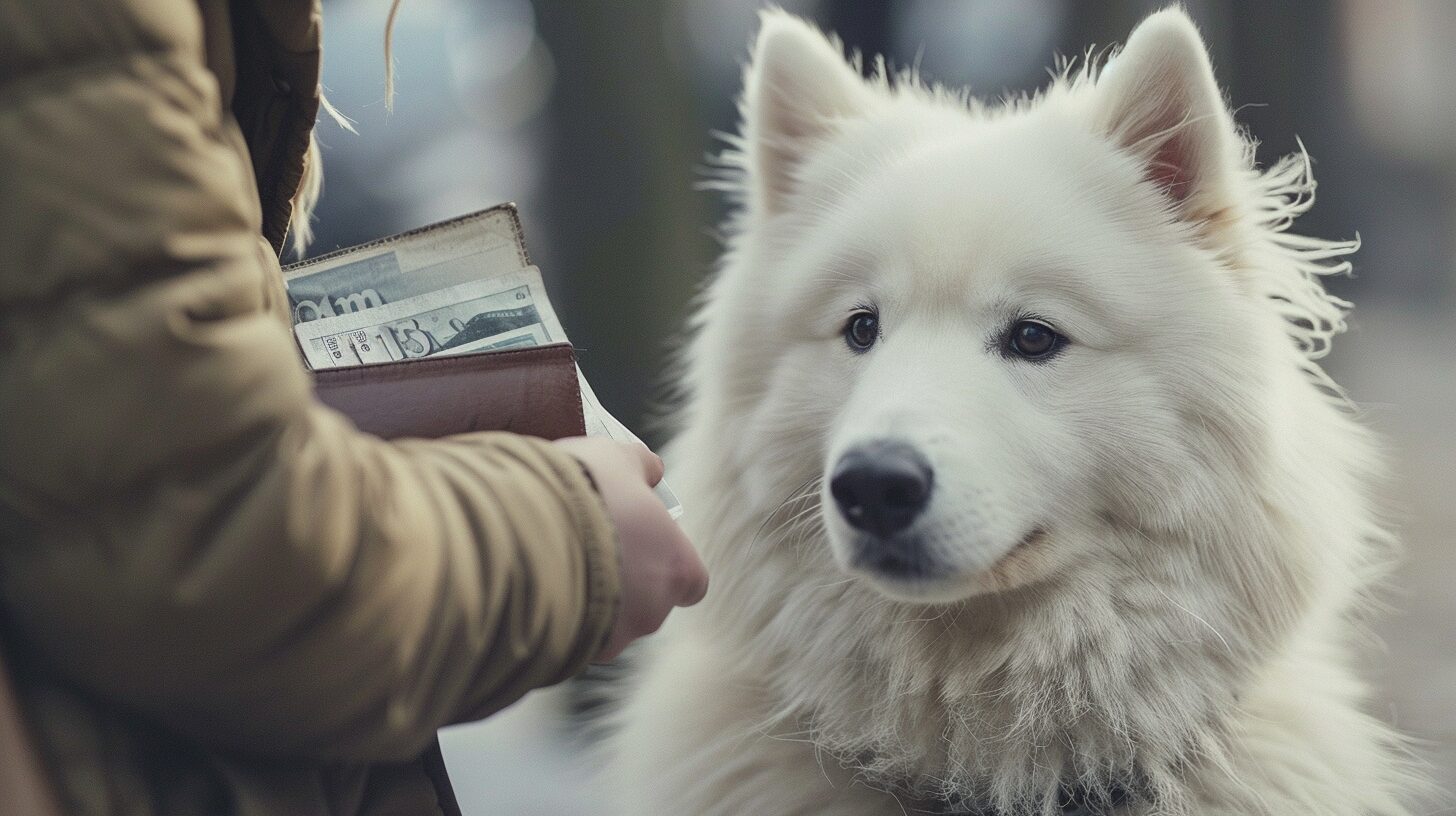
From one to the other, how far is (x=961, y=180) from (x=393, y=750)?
1260 millimetres

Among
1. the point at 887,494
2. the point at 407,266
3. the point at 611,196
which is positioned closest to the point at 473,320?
the point at 407,266

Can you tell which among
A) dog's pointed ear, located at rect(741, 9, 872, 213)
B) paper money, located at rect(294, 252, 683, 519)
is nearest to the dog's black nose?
paper money, located at rect(294, 252, 683, 519)

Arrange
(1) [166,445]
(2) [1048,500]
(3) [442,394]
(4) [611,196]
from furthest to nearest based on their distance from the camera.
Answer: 1. (4) [611,196]
2. (2) [1048,500]
3. (3) [442,394]
4. (1) [166,445]

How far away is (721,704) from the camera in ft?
6.38

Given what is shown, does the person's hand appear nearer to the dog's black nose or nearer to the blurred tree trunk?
the dog's black nose

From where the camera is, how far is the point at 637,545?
117 centimetres

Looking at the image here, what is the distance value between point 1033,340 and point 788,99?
72cm

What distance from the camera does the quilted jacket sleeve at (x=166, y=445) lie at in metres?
0.81

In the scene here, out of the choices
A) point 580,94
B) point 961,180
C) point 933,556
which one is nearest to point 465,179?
point 580,94

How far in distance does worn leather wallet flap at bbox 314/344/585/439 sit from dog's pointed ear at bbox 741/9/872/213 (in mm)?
991

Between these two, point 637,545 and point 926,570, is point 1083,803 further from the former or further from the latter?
point 637,545

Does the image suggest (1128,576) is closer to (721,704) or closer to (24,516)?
(721,704)

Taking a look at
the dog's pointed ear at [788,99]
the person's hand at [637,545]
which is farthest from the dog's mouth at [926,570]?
the dog's pointed ear at [788,99]

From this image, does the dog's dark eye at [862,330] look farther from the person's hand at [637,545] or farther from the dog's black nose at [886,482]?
the person's hand at [637,545]
